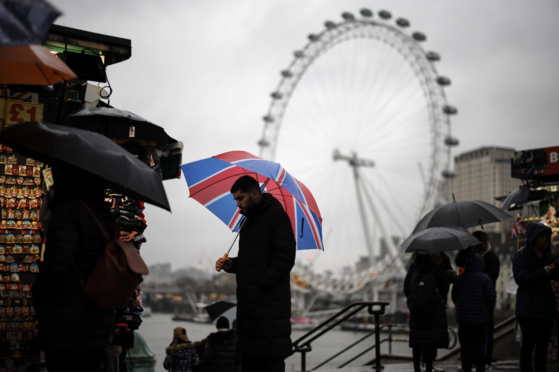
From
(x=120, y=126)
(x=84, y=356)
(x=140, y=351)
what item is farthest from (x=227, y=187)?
(x=140, y=351)

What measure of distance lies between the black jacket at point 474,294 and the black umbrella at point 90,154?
3.44 meters

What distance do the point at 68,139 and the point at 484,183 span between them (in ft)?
264

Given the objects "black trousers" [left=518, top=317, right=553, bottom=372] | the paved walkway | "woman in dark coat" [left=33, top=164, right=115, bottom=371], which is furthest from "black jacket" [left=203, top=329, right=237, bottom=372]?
"woman in dark coat" [left=33, top=164, right=115, bottom=371]

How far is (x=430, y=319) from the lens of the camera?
5137mm

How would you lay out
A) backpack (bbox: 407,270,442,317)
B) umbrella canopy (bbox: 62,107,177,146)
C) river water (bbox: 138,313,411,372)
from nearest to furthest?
1. umbrella canopy (bbox: 62,107,177,146)
2. backpack (bbox: 407,270,442,317)
3. river water (bbox: 138,313,411,372)

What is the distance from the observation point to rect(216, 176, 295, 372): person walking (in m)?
3.32

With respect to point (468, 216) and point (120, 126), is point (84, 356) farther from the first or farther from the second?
point (468, 216)

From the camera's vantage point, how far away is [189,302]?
9638 cm

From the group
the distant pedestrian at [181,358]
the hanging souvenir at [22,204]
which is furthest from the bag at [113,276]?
the distant pedestrian at [181,358]

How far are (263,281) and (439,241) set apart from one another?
98.9 inches

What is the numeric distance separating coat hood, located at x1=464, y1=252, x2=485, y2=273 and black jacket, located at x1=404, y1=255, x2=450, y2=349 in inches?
10.4

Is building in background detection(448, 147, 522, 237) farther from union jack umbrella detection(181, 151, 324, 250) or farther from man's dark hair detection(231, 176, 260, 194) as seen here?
man's dark hair detection(231, 176, 260, 194)

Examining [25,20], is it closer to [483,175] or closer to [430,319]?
[430,319]

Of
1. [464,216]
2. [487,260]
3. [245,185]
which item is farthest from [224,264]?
[487,260]
